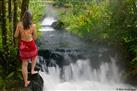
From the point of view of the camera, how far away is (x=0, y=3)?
9016mm

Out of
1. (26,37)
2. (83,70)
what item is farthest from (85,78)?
(26,37)

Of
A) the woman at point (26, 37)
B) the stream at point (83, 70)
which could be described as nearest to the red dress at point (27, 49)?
the woman at point (26, 37)

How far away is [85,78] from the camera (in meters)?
12.2

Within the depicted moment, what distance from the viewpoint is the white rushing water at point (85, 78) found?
37.3 ft

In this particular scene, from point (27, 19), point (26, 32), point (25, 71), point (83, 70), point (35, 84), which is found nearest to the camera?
point (27, 19)

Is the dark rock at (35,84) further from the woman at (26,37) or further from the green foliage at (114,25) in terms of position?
the green foliage at (114,25)

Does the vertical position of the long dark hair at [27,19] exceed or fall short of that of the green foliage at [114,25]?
it exceeds it

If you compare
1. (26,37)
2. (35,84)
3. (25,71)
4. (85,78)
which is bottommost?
(85,78)

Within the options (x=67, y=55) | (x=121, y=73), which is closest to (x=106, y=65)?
(x=121, y=73)

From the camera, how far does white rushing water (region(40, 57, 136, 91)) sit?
1137 centimetres

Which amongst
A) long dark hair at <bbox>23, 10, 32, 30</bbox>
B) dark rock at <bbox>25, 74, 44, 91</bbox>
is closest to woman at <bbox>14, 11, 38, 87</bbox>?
long dark hair at <bbox>23, 10, 32, 30</bbox>

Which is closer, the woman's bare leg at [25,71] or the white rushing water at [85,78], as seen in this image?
the woman's bare leg at [25,71]

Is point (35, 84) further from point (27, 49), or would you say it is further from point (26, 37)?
point (26, 37)

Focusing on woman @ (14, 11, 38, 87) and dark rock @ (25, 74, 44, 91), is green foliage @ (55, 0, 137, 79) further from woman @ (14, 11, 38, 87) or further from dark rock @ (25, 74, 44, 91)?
woman @ (14, 11, 38, 87)
